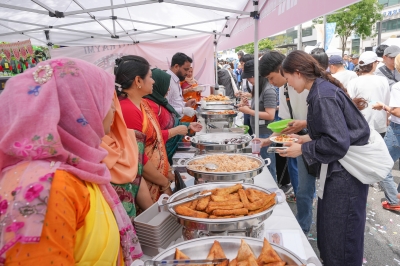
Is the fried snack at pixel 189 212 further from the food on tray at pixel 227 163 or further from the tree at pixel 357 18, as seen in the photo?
the tree at pixel 357 18

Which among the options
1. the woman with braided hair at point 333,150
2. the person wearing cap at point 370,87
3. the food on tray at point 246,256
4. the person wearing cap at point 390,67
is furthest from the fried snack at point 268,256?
the person wearing cap at point 390,67

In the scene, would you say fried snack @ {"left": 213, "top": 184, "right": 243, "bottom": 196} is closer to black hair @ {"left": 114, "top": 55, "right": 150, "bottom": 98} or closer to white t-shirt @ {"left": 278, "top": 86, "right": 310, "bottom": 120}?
black hair @ {"left": 114, "top": 55, "right": 150, "bottom": 98}

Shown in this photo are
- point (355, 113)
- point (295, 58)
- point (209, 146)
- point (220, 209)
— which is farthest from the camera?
point (209, 146)

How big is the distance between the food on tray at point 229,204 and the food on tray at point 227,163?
10.7 inches

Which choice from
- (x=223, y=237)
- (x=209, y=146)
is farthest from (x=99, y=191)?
(x=209, y=146)

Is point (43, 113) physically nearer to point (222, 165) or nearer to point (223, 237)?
point (223, 237)

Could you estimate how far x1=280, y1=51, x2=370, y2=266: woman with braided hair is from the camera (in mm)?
1723

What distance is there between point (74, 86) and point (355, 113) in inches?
61.9

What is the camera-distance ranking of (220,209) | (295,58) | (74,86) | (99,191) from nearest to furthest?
(74,86)
(99,191)
(220,209)
(295,58)

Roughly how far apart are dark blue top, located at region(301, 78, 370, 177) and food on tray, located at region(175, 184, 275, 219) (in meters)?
0.53

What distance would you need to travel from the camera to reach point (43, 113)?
2.60 ft

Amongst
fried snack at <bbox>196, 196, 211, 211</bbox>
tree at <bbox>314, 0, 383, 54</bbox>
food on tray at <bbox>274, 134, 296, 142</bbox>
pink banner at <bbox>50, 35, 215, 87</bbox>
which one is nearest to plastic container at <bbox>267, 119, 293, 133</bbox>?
food on tray at <bbox>274, 134, 296, 142</bbox>

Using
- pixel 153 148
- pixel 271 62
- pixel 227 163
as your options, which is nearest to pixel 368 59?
pixel 271 62

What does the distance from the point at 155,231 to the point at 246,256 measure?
1.31 feet
